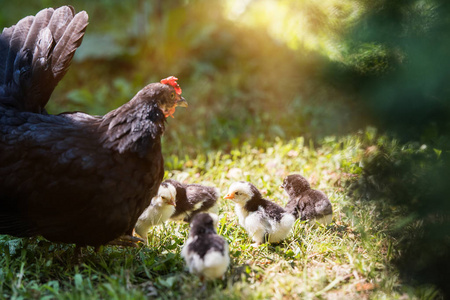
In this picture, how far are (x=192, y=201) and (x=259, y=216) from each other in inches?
29.3

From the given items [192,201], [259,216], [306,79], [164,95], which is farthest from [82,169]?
[306,79]

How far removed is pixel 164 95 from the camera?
132 inches

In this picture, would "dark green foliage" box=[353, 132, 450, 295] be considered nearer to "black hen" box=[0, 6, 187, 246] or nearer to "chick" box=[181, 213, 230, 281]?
"chick" box=[181, 213, 230, 281]

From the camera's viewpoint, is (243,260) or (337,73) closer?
(337,73)

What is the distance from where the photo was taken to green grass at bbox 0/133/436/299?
2.91 meters

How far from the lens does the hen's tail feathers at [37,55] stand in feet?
12.1

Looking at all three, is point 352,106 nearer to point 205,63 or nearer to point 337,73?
point 337,73

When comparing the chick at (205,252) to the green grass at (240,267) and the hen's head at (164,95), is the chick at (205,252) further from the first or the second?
the hen's head at (164,95)

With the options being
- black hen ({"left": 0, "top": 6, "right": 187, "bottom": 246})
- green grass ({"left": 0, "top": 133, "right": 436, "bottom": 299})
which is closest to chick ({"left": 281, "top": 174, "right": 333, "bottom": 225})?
green grass ({"left": 0, "top": 133, "right": 436, "bottom": 299})

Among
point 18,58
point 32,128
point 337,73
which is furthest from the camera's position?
point 18,58

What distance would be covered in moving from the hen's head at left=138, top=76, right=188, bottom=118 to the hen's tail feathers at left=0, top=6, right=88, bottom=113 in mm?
1015

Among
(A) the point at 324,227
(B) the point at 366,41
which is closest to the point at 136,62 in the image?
(A) the point at 324,227

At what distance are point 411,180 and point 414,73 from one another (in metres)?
0.63

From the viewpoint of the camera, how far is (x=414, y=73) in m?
2.43
